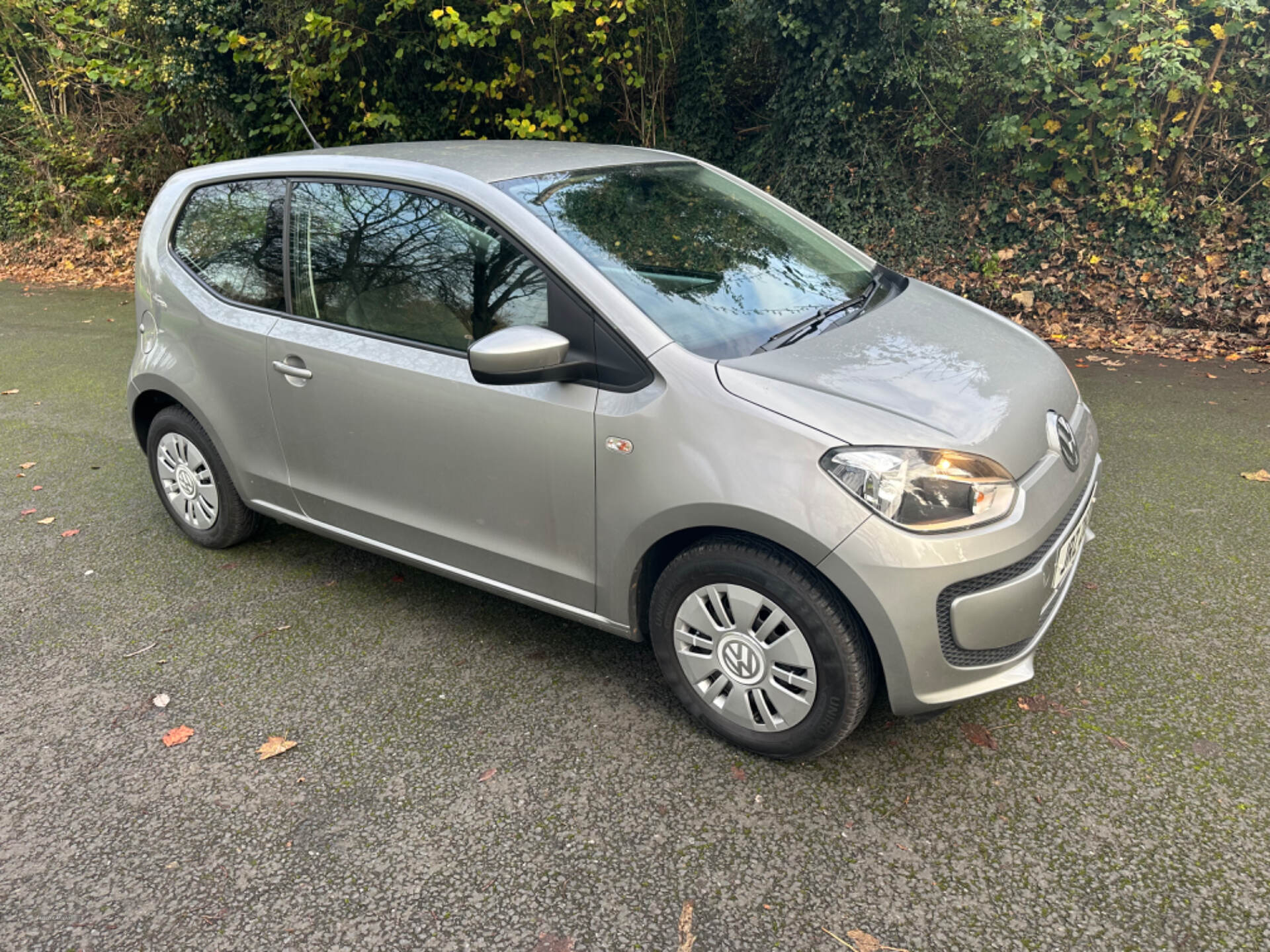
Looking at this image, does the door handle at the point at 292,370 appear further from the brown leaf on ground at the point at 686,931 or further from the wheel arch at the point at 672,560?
the brown leaf on ground at the point at 686,931

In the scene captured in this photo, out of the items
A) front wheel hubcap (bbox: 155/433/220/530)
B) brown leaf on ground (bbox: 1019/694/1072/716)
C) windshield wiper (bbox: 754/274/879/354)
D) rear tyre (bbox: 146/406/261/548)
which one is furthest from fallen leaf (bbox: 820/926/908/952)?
front wheel hubcap (bbox: 155/433/220/530)

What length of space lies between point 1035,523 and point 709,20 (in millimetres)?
7490

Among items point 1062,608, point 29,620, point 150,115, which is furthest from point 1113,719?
point 150,115

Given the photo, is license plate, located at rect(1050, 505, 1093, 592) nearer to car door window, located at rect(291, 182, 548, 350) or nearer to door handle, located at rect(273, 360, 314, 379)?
car door window, located at rect(291, 182, 548, 350)

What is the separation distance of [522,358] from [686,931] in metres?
1.53

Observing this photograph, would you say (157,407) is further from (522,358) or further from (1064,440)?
(1064,440)

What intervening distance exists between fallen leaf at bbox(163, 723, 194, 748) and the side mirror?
1498 mm

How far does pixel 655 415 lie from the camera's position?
2.58 metres

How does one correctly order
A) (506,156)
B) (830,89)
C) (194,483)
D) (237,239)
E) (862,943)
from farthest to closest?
(830,89) → (194,483) → (237,239) → (506,156) → (862,943)

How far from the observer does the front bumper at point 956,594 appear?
2334 mm

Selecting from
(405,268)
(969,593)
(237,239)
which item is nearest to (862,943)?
(969,593)

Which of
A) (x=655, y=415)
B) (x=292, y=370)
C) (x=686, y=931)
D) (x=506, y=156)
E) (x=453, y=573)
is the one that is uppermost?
(x=506, y=156)

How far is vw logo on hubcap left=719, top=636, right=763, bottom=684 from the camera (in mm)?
2609

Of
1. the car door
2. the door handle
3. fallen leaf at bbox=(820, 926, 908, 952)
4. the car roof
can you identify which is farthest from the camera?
the door handle
